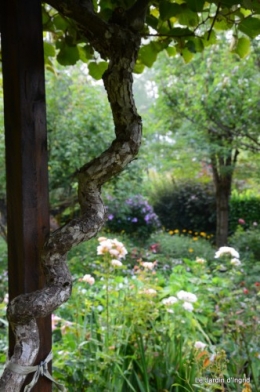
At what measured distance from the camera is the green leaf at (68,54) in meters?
1.31

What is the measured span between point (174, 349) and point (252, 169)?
18.9 feet

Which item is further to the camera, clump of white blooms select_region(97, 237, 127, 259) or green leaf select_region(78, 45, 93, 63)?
clump of white blooms select_region(97, 237, 127, 259)

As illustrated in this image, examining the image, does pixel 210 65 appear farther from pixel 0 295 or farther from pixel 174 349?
pixel 174 349

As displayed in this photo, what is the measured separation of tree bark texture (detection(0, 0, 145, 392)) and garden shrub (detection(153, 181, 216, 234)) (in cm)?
834

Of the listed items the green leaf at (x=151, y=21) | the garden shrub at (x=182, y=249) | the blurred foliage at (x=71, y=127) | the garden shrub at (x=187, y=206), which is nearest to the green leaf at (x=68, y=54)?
the green leaf at (x=151, y=21)

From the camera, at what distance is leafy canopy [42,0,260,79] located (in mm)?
1061

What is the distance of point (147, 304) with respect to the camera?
2217mm

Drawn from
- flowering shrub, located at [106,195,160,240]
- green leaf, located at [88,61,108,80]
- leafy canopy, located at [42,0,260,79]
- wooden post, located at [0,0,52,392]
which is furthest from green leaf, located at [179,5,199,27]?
flowering shrub, located at [106,195,160,240]

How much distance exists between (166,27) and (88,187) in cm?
65

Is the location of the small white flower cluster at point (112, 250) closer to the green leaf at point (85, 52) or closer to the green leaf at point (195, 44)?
the green leaf at point (85, 52)

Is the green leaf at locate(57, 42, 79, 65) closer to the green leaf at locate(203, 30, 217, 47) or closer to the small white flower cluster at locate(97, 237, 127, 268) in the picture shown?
the green leaf at locate(203, 30, 217, 47)

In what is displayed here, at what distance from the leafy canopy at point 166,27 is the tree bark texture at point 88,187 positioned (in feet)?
0.37

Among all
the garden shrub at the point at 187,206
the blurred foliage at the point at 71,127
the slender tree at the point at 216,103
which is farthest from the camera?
the garden shrub at the point at 187,206

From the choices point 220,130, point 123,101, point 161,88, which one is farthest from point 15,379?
point 161,88
